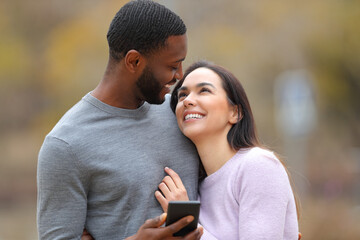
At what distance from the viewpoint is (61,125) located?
334cm

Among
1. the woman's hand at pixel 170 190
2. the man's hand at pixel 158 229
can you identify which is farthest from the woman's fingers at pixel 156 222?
the woman's hand at pixel 170 190

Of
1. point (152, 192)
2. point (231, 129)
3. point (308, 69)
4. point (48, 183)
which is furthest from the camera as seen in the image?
point (308, 69)

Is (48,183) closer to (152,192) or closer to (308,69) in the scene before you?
(152,192)

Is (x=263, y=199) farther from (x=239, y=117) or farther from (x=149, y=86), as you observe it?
(x=149, y=86)

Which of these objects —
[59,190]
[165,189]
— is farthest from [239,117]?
[59,190]

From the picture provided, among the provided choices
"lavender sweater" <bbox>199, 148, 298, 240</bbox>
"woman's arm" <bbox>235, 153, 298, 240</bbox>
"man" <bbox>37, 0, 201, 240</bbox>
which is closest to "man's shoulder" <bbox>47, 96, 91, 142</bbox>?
Answer: "man" <bbox>37, 0, 201, 240</bbox>

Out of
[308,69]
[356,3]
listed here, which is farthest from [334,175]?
[356,3]

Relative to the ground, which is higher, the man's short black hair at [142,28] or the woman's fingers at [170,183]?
the man's short black hair at [142,28]

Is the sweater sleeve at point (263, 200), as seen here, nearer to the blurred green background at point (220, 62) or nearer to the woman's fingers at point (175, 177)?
the woman's fingers at point (175, 177)

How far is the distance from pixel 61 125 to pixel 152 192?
0.64 metres

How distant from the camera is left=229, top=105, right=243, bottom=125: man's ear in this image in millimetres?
3832

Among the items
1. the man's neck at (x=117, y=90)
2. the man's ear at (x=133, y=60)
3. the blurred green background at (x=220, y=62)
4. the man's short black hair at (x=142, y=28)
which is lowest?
the blurred green background at (x=220, y=62)

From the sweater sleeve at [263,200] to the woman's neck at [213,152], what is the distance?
10.6 inches

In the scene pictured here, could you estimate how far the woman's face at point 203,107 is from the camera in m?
3.66
